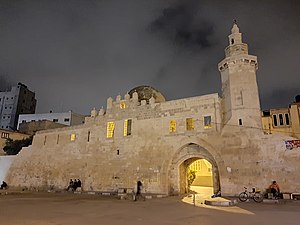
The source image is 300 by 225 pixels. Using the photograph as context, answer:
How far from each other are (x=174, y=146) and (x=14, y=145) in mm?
25854

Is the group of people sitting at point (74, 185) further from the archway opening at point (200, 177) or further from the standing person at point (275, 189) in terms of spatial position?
the standing person at point (275, 189)

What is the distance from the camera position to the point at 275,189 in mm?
13914

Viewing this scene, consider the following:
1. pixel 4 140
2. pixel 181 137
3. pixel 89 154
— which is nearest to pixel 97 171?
pixel 89 154

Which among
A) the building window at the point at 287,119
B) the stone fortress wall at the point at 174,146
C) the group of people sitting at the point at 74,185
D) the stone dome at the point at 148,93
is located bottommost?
the group of people sitting at the point at 74,185

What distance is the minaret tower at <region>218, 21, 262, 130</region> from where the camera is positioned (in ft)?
53.3

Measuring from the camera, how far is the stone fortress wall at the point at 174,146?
1516 centimetres

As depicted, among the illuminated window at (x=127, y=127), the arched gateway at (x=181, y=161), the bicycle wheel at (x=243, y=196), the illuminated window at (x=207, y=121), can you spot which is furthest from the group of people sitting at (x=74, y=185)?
the bicycle wheel at (x=243, y=196)

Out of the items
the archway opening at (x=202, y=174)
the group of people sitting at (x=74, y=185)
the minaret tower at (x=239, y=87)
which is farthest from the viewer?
the archway opening at (x=202, y=174)

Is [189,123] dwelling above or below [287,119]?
below

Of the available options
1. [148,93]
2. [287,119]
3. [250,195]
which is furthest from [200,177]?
[250,195]

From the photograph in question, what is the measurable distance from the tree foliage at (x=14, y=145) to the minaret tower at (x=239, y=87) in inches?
1138

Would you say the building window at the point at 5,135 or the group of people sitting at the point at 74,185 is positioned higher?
the building window at the point at 5,135

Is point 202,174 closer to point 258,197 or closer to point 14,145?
point 258,197

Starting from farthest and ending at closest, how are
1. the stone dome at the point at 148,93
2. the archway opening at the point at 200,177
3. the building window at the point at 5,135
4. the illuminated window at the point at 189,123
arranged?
the building window at the point at 5,135, the archway opening at the point at 200,177, the stone dome at the point at 148,93, the illuminated window at the point at 189,123
